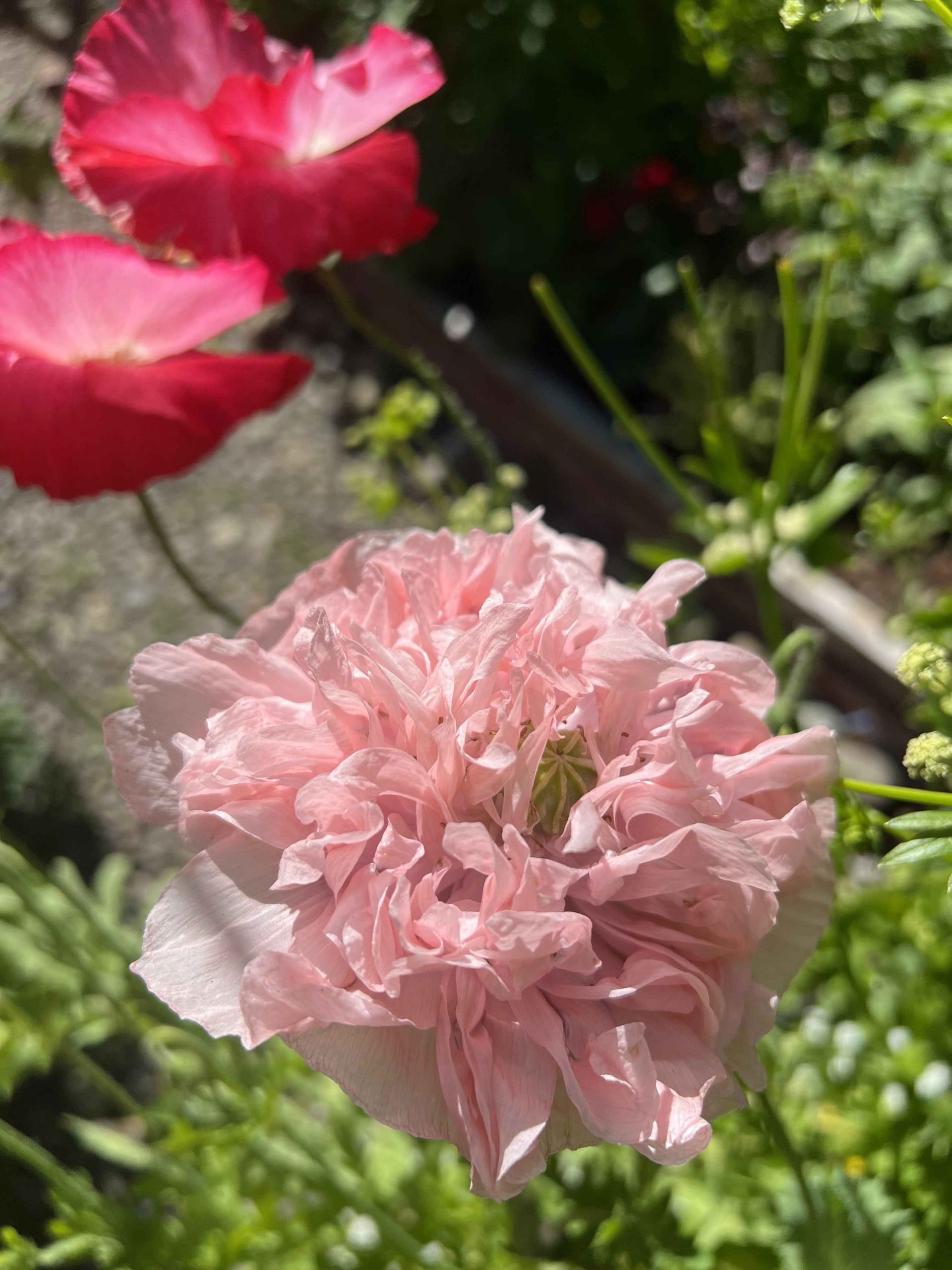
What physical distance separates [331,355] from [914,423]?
1.51 meters

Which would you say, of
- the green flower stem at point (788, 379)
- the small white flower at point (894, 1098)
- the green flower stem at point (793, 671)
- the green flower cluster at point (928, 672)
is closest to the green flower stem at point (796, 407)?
the green flower stem at point (788, 379)

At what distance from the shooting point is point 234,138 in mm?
675

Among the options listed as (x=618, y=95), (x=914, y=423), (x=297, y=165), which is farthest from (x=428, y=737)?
(x=618, y=95)

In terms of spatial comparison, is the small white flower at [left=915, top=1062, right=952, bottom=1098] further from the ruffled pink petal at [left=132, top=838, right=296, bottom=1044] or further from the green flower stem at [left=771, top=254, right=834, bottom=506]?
the ruffled pink petal at [left=132, top=838, right=296, bottom=1044]

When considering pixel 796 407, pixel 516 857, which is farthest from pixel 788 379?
pixel 516 857

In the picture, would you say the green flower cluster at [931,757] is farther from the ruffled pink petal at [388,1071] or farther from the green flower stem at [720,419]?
the green flower stem at [720,419]

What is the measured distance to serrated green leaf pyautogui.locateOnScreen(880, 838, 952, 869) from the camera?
1.51 feet

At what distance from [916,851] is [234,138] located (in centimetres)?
58

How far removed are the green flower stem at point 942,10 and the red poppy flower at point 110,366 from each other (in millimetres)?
361

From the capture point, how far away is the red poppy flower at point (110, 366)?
1.90 feet

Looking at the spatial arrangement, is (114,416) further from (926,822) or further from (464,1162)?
(464,1162)

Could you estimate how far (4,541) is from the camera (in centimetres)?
104

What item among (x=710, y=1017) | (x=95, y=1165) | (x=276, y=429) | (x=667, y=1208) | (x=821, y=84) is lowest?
(x=95, y=1165)

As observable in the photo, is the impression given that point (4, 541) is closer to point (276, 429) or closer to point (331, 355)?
point (276, 429)
